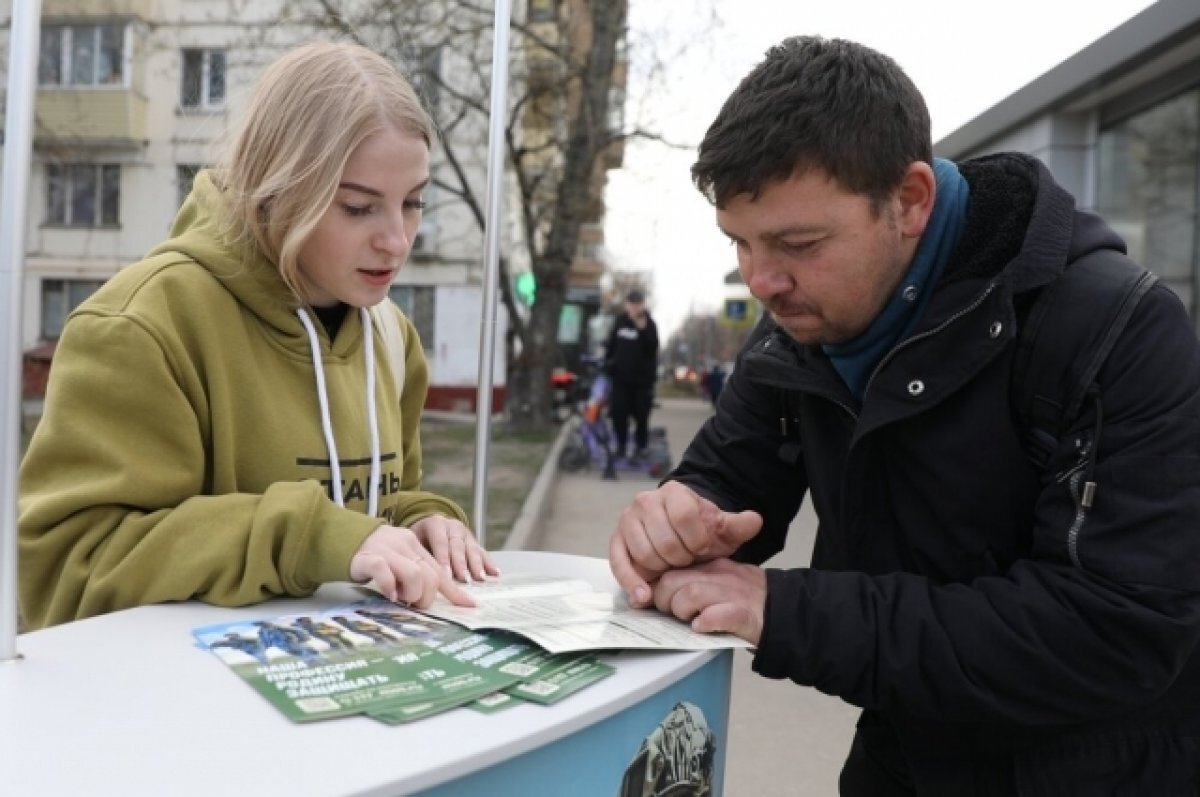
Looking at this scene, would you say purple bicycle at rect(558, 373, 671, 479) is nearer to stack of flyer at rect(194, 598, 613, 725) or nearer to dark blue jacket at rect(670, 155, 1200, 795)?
dark blue jacket at rect(670, 155, 1200, 795)

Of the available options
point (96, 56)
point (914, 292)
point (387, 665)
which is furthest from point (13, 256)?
point (96, 56)

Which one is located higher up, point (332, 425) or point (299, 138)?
point (299, 138)

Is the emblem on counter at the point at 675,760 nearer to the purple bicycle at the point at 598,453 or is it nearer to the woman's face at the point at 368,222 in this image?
the woman's face at the point at 368,222

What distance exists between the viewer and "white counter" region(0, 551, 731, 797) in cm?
85

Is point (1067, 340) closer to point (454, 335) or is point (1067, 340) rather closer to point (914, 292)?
point (914, 292)

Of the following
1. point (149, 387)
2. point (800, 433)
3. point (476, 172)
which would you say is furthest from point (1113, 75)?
point (476, 172)

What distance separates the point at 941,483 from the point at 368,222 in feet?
2.95

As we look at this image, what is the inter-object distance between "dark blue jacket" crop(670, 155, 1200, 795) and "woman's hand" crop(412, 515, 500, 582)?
1.55ft

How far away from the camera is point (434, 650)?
1172 mm

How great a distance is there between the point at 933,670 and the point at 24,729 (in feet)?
3.19

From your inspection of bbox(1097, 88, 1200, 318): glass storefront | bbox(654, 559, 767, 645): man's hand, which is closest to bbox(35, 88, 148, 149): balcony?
bbox(1097, 88, 1200, 318): glass storefront

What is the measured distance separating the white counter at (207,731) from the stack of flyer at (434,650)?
0.8 inches

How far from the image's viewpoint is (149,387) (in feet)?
4.41

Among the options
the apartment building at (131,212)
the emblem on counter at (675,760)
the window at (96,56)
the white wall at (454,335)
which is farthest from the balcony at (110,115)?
the emblem on counter at (675,760)
